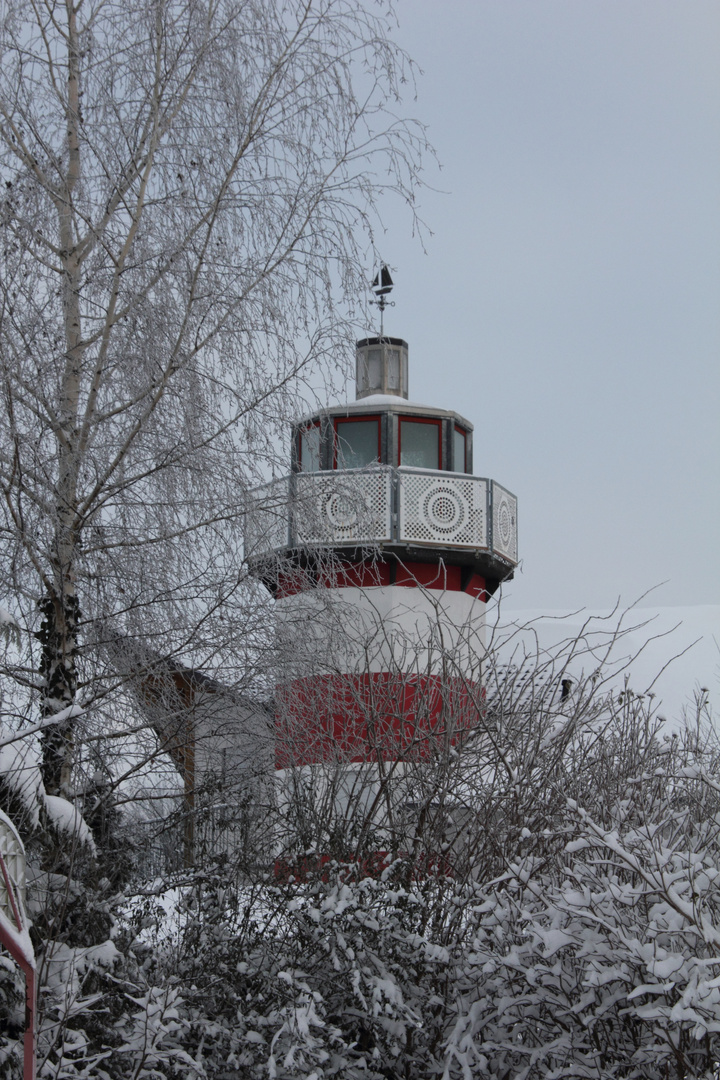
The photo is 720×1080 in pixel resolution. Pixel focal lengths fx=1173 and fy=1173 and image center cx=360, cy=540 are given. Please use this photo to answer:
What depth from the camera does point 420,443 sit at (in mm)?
19281

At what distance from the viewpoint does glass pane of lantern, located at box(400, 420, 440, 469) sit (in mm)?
19062

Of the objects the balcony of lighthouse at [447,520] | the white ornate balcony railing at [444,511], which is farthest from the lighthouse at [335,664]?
the balcony of lighthouse at [447,520]

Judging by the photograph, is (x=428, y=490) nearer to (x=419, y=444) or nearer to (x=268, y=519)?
(x=419, y=444)

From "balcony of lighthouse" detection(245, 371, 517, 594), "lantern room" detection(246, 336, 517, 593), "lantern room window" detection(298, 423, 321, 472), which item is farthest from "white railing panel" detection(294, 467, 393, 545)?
"lantern room" detection(246, 336, 517, 593)

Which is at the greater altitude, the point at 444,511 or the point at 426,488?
the point at 426,488

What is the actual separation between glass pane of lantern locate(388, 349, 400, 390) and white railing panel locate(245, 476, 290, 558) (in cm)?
1493

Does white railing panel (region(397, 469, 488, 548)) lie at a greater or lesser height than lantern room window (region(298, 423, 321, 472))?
greater

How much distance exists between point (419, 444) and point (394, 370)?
2.33 m

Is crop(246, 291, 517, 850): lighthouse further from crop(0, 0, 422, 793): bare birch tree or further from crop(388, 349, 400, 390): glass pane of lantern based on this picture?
crop(388, 349, 400, 390): glass pane of lantern

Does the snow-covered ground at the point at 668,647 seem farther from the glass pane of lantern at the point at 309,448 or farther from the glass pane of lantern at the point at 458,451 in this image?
the glass pane of lantern at the point at 309,448

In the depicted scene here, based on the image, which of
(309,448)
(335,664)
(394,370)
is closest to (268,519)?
(309,448)

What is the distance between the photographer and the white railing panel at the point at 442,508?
1812 centimetres

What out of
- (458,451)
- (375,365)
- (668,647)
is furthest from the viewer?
(668,647)

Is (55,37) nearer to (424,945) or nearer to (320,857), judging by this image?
(320,857)
